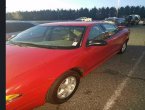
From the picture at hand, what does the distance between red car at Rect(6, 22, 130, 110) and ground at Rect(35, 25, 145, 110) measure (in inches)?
9.4

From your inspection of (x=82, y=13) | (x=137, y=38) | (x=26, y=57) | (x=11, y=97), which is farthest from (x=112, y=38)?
(x=82, y=13)

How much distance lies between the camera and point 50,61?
10.9ft

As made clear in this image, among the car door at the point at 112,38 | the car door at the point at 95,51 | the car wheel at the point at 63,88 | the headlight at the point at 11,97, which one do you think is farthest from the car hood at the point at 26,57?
the car door at the point at 112,38

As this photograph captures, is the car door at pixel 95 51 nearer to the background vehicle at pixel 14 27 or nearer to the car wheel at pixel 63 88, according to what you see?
the car wheel at pixel 63 88

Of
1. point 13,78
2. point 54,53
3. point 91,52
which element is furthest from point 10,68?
point 91,52

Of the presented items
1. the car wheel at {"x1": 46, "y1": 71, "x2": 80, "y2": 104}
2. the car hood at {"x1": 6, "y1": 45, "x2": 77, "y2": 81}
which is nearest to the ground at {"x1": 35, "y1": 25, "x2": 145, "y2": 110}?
the car wheel at {"x1": 46, "y1": 71, "x2": 80, "y2": 104}

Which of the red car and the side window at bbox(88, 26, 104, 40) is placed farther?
the side window at bbox(88, 26, 104, 40)

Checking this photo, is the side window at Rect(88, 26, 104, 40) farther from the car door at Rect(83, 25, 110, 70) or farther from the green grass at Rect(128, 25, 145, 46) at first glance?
the green grass at Rect(128, 25, 145, 46)

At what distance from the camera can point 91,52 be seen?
4340mm

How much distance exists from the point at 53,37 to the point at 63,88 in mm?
1425

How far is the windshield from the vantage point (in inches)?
165

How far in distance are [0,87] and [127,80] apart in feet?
13.1

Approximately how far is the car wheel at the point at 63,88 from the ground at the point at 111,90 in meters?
0.11

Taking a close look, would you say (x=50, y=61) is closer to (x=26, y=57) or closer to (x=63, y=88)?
(x=26, y=57)
